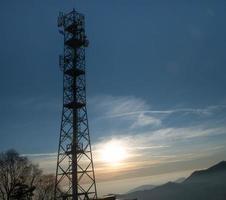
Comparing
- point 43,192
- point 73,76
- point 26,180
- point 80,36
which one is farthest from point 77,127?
point 43,192

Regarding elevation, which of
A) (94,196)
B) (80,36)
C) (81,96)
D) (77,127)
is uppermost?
(80,36)

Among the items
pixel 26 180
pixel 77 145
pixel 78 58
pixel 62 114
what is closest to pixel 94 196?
pixel 77 145

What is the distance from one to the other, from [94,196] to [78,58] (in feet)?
65.9

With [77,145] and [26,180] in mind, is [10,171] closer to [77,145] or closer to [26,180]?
[26,180]

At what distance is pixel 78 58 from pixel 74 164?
51.0ft

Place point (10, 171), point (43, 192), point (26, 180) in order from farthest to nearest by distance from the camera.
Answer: point (43, 192), point (26, 180), point (10, 171)

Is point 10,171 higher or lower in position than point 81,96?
lower

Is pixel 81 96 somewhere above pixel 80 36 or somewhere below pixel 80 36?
below

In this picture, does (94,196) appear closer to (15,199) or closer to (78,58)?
(15,199)

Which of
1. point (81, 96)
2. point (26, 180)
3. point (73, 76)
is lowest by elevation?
point (26, 180)

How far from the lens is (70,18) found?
5009 cm

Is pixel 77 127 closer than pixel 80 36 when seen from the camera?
Yes

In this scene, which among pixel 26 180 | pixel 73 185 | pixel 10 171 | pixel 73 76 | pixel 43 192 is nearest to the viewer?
pixel 73 185

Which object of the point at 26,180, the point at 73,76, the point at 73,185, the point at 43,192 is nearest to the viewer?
the point at 73,185
